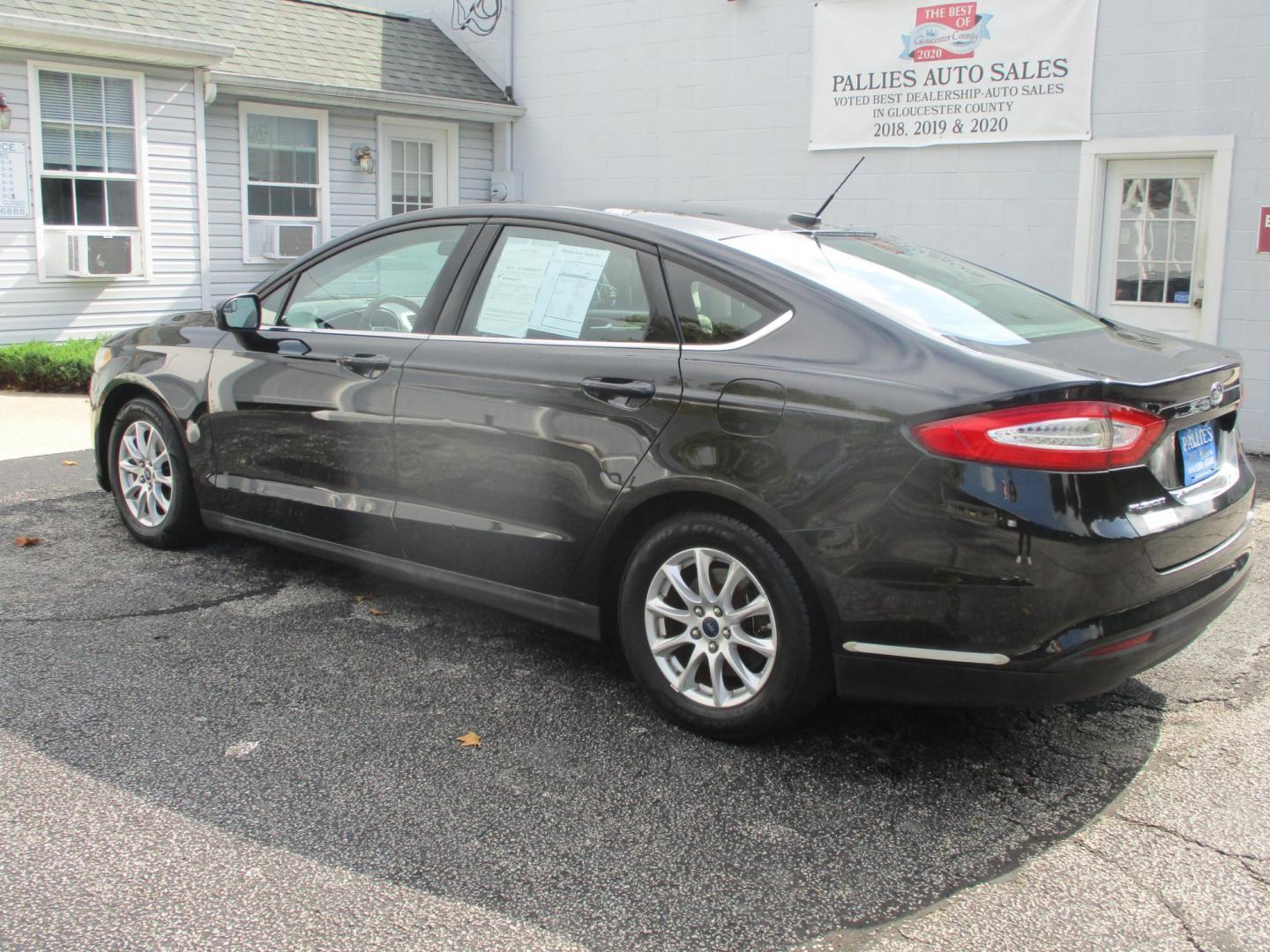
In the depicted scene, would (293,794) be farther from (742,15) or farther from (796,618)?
(742,15)

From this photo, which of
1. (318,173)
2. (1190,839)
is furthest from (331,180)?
(1190,839)

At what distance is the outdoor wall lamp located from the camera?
13834mm

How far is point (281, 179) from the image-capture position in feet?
43.8

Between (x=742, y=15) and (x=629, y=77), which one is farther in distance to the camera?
(x=629, y=77)

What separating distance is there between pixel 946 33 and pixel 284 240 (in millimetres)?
7156

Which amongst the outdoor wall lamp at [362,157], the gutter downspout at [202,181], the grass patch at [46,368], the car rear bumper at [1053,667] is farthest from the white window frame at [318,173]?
the car rear bumper at [1053,667]

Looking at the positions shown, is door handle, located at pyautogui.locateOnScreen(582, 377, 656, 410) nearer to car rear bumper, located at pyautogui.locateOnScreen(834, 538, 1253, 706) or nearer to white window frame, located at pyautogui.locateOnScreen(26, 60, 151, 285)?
car rear bumper, located at pyautogui.locateOnScreen(834, 538, 1253, 706)

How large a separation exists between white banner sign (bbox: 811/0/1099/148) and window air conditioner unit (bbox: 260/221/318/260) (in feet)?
18.7

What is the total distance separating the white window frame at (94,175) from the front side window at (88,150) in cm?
2

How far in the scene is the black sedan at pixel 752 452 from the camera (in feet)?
9.99

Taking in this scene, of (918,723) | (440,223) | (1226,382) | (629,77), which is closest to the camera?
(1226,382)

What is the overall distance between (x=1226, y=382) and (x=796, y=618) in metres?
1.46

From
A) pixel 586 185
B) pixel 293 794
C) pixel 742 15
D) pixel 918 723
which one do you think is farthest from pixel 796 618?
pixel 586 185

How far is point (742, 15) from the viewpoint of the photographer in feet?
39.3
